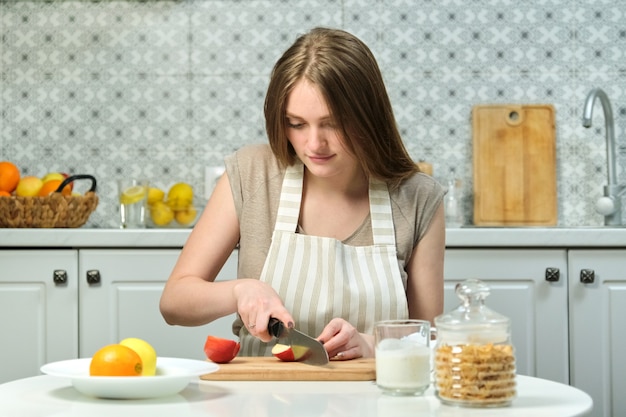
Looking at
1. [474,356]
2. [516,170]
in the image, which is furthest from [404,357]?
[516,170]

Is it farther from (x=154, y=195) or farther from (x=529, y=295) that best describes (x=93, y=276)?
(x=529, y=295)

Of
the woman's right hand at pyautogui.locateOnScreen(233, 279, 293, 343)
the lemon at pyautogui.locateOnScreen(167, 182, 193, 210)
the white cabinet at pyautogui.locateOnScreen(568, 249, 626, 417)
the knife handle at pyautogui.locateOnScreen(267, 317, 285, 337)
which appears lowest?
the white cabinet at pyautogui.locateOnScreen(568, 249, 626, 417)

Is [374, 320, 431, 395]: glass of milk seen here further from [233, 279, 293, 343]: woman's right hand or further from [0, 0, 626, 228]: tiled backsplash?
[0, 0, 626, 228]: tiled backsplash

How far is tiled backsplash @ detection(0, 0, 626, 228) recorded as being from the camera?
328 centimetres

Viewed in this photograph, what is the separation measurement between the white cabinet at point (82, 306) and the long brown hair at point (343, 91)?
3.27 feet

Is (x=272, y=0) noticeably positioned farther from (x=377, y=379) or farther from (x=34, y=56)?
(x=377, y=379)

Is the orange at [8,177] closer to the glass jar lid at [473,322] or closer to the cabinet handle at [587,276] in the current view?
the cabinet handle at [587,276]

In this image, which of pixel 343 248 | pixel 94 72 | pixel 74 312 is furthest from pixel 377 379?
pixel 94 72

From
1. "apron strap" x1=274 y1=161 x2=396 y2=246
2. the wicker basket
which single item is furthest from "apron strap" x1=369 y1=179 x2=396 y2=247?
the wicker basket

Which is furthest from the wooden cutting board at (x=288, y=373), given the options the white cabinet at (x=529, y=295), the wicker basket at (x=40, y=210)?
the wicker basket at (x=40, y=210)

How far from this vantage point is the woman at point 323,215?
5.69ft

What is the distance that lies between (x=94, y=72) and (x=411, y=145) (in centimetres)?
112

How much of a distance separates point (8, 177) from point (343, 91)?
149cm

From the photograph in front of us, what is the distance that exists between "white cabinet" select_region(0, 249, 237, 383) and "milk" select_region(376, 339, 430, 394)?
1.52 meters
